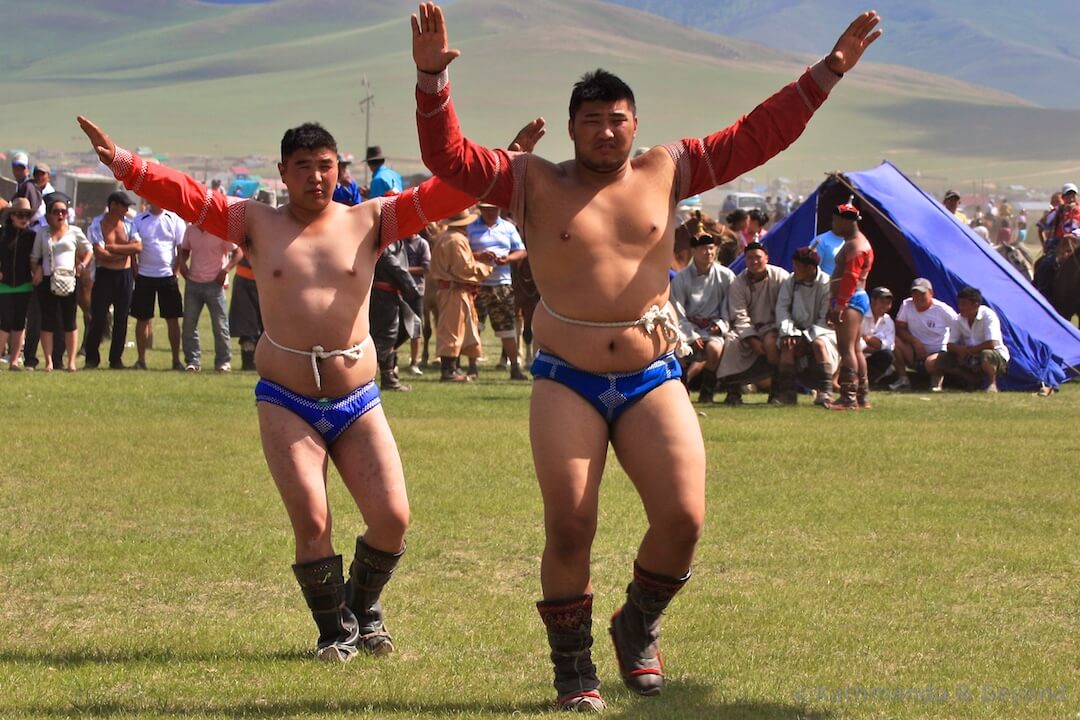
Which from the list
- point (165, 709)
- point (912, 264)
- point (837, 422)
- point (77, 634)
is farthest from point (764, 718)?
point (912, 264)

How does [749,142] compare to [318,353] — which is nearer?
[749,142]

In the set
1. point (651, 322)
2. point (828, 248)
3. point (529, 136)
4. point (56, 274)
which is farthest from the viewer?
point (56, 274)

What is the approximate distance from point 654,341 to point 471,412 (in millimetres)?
8807

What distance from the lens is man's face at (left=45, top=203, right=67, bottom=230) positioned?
17359mm

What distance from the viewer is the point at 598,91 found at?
585cm

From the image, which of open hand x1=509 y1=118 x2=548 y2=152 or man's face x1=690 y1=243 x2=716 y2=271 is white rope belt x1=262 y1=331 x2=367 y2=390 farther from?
man's face x1=690 y1=243 x2=716 y2=271

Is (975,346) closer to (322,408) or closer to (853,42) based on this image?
(853,42)

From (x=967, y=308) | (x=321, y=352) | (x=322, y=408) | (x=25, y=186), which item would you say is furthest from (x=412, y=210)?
(x=25, y=186)

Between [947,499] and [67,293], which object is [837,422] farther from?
[67,293]

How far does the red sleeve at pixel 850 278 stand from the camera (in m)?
15.6

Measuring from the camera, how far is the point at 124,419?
13.6 meters

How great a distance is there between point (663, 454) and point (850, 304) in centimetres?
1014

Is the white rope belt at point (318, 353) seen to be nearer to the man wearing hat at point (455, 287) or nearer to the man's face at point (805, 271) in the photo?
the man's face at point (805, 271)

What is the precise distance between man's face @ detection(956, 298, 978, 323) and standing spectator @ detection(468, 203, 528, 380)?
4630 millimetres
